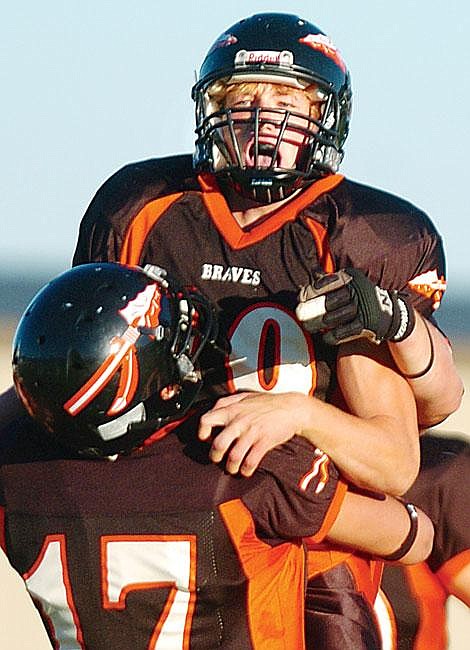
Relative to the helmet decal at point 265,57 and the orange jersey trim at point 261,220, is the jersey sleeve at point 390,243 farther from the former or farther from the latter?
the helmet decal at point 265,57

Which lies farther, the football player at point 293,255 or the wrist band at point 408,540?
the wrist band at point 408,540

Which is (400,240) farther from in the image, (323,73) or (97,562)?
(97,562)

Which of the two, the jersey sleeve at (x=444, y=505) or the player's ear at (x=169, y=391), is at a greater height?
the player's ear at (x=169, y=391)

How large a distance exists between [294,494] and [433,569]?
1.02 meters

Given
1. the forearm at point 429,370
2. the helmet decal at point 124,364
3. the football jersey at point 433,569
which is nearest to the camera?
the helmet decal at point 124,364

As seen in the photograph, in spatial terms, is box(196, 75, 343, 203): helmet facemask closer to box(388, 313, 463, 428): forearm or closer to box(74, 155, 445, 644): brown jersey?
box(74, 155, 445, 644): brown jersey

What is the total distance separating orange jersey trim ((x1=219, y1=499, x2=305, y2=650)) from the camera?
11.8 feet

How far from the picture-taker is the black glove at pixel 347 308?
142 inches

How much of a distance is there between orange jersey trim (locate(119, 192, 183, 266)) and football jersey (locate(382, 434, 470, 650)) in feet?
3.34

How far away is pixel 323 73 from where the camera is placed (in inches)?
162

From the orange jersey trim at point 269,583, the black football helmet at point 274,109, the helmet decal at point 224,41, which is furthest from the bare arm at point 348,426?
the helmet decal at point 224,41

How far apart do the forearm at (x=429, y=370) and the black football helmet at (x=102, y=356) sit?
510 mm

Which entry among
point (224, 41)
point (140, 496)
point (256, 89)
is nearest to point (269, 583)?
point (140, 496)

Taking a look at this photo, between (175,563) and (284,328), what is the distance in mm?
661
